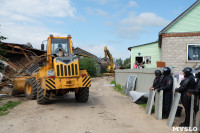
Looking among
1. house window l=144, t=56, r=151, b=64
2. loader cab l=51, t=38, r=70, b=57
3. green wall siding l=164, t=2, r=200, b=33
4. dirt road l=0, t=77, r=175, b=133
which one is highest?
green wall siding l=164, t=2, r=200, b=33

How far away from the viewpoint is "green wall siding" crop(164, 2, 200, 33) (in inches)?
491

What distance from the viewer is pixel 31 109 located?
26.6ft

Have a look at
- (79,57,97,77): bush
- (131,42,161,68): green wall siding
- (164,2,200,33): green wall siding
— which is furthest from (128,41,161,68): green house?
(79,57,97,77): bush

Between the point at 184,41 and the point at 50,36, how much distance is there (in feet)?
26.4

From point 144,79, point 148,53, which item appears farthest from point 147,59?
point 144,79

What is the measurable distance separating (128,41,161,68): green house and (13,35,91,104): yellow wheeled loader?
31.4 feet

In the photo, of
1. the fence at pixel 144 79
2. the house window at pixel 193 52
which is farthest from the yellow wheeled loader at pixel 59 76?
the house window at pixel 193 52

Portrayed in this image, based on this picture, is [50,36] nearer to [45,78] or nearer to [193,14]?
[45,78]

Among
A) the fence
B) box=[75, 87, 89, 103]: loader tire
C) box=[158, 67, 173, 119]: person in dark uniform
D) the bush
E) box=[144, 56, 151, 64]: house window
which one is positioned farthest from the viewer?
the bush

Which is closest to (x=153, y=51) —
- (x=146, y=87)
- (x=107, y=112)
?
(x=146, y=87)

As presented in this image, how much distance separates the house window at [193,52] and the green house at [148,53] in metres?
4.67

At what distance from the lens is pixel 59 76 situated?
8227 millimetres

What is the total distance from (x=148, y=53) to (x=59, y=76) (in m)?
11.2

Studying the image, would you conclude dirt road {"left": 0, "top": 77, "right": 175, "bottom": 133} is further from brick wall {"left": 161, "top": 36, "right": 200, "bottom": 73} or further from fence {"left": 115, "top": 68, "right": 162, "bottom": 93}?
brick wall {"left": 161, "top": 36, "right": 200, "bottom": 73}
